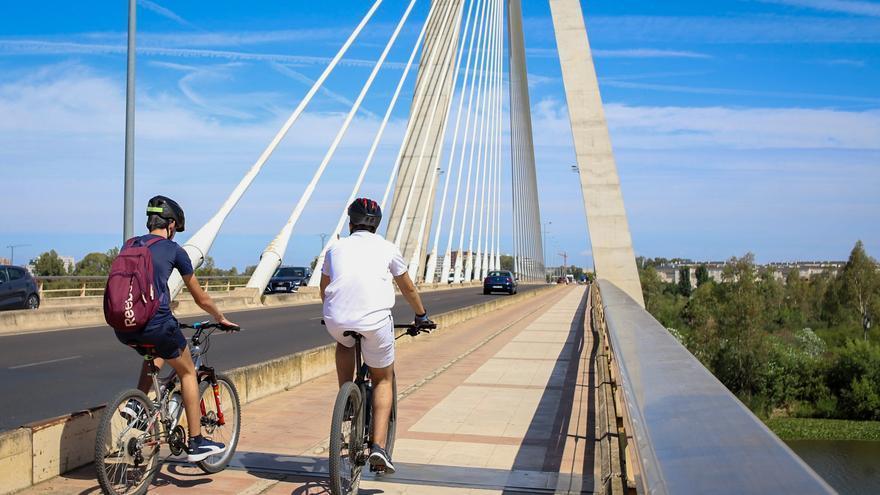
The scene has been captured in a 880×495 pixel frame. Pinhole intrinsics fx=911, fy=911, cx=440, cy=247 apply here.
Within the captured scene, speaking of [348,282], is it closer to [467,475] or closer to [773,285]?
[467,475]

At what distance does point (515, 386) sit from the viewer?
10.0m

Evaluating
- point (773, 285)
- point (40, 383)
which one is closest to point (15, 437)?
point (40, 383)

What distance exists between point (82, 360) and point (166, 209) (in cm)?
831

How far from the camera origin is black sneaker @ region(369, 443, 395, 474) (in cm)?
485

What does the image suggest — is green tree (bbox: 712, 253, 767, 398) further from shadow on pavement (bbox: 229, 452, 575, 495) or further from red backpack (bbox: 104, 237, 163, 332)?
red backpack (bbox: 104, 237, 163, 332)

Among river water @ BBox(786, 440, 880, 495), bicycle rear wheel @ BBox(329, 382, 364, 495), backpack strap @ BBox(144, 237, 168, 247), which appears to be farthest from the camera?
river water @ BBox(786, 440, 880, 495)

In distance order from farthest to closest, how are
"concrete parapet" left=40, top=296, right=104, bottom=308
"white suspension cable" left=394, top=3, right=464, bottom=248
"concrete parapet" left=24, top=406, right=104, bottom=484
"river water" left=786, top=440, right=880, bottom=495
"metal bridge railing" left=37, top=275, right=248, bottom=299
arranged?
"river water" left=786, top=440, right=880, bottom=495 → "white suspension cable" left=394, top=3, right=464, bottom=248 → "metal bridge railing" left=37, top=275, right=248, bottom=299 → "concrete parapet" left=40, top=296, right=104, bottom=308 → "concrete parapet" left=24, top=406, right=104, bottom=484

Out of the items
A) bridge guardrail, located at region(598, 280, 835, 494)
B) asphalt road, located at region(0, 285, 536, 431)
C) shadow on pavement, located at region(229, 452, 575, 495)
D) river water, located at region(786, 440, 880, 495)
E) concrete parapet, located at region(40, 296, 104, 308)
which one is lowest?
river water, located at region(786, 440, 880, 495)

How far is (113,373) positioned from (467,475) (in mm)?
6838

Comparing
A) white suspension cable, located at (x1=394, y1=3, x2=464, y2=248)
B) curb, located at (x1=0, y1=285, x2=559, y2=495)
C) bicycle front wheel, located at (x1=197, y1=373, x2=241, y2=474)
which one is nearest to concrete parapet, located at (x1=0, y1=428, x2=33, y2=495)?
curb, located at (x1=0, y1=285, x2=559, y2=495)

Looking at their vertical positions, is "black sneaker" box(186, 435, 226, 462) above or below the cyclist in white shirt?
below

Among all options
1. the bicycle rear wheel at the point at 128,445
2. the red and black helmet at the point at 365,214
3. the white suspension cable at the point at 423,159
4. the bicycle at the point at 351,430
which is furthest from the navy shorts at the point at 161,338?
the white suspension cable at the point at 423,159

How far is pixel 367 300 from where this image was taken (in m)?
4.84

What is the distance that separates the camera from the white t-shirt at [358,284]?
15.9 feet
